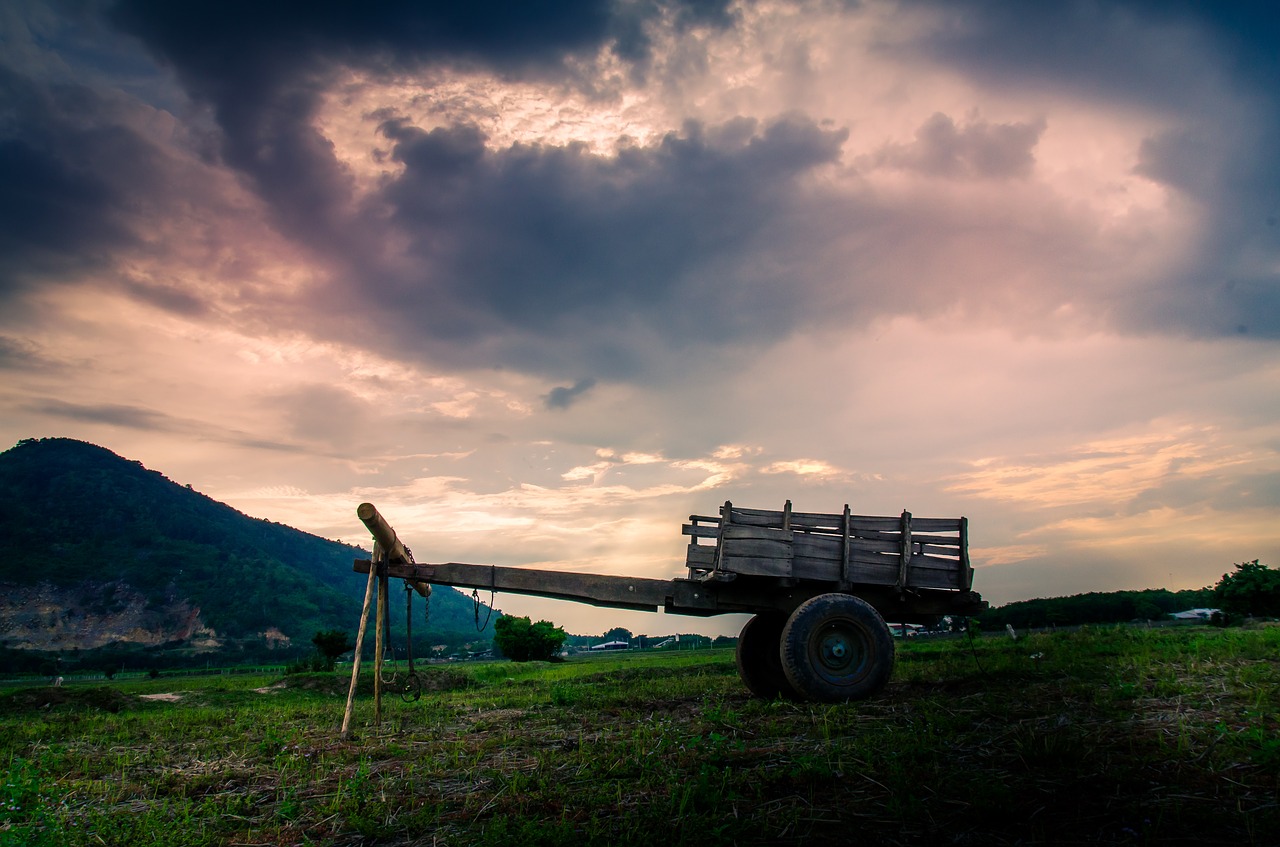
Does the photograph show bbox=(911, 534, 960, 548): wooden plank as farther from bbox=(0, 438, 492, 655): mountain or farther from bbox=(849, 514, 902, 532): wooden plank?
bbox=(0, 438, 492, 655): mountain

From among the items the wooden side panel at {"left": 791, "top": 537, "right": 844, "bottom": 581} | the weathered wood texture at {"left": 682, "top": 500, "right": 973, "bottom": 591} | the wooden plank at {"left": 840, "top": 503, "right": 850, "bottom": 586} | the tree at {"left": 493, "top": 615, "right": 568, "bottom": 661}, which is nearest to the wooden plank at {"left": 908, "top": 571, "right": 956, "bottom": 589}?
the weathered wood texture at {"left": 682, "top": 500, "right": 973, "bottom": 591}

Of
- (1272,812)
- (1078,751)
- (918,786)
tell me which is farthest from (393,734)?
(1272,812)

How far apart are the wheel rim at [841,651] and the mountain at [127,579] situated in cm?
15837

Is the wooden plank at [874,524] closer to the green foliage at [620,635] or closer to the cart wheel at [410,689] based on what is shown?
the cart wheel at [410,689]

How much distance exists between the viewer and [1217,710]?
564cm

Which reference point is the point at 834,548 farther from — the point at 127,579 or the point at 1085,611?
the point at 127,579

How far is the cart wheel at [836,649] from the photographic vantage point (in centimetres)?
757

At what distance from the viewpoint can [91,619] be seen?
138 meters

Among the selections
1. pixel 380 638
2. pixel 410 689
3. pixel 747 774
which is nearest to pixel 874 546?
pixel 747 774

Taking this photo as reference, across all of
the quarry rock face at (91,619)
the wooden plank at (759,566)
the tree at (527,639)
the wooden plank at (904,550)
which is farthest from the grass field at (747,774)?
the quarry rock face at (91,619)

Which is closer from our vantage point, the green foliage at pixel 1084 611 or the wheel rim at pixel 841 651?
the wheel rim at pixel 841 651

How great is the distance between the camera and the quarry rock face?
130000mm

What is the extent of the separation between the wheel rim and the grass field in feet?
1.79

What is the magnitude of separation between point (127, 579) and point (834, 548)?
19132 cm
